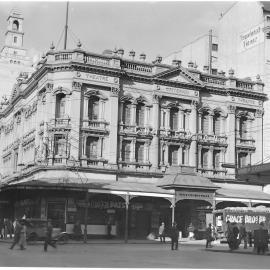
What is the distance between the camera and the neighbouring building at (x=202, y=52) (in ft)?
195

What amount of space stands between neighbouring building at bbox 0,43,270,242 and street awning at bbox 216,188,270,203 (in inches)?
4.1

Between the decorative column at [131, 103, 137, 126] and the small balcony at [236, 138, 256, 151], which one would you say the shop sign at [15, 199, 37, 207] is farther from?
the small balcony at [236, 138, 256, 151]

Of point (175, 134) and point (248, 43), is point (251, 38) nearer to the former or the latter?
point (248, 43)

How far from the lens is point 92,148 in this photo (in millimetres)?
43875

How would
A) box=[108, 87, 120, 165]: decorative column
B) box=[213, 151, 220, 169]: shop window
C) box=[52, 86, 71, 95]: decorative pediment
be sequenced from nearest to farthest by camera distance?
1. box=[52, 86, 71, 95]: decorative pediment
2. box=[108, 87, 120, 165]: decorative column
3. box=[213, 151, 220, 169]: shop window

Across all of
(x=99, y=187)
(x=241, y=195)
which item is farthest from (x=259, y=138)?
(x=99, y=187)

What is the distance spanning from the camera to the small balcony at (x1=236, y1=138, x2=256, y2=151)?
162 feet

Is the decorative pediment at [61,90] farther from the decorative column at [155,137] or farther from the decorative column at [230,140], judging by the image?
the decorative column at [230,140]

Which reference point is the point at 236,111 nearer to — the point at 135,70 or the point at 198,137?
the point at 198,137

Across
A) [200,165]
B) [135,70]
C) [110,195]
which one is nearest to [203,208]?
[200,165]

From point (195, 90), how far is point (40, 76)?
12551mm

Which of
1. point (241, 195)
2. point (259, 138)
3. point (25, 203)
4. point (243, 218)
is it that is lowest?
point (243, 218)

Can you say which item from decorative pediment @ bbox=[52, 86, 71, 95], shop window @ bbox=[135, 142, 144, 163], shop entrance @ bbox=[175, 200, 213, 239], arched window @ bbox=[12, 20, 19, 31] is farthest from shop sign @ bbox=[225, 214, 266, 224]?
arched window @ bbox=[12, 20, 19, 31]

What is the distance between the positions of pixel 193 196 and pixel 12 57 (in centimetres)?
5577
